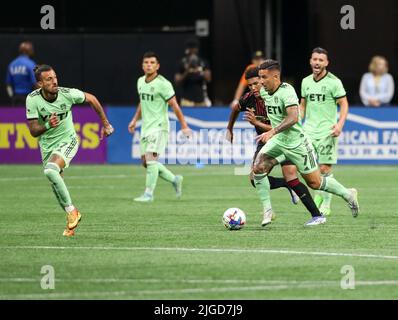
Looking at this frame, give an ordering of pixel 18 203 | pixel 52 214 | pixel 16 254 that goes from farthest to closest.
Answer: pixel 18 203
pixel 52 214
pixel 16 254

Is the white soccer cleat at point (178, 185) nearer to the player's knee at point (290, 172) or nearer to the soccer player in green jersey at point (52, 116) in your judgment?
the player's knee at point (290, 172)

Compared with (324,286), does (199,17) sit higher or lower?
higher

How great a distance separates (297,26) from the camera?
31.5m

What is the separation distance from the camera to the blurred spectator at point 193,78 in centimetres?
2900

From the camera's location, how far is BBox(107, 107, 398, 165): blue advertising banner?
26906mm

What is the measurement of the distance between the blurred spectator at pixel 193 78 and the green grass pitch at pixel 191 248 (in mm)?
7694

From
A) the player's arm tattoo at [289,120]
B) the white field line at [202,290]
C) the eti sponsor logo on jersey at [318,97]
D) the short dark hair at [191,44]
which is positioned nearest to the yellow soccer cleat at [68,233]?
the player's arm tattoo at [289,120]

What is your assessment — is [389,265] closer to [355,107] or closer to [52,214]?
[52,214]

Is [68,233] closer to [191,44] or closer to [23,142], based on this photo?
[23,142]

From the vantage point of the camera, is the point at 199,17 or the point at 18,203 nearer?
the point at 18,203

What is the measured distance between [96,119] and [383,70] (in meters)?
6.36

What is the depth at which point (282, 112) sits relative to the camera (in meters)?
15.2

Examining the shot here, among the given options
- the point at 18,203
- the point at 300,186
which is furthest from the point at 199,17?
the point at 300,186

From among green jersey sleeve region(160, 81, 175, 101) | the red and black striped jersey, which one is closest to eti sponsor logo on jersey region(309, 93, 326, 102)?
the red and black striped jersey
